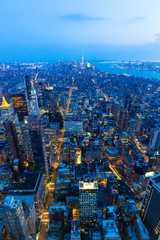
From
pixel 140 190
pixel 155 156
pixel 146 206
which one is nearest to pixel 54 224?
pixel 146 206

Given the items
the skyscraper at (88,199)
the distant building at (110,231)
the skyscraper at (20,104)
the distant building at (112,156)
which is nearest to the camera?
the distant building at (110,231)

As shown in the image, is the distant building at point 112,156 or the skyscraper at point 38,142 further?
the distant building at point 112,156

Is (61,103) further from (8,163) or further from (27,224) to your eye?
(27,224)

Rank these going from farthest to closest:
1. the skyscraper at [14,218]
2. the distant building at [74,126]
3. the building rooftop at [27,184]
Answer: the distant building at [74,126], the building rooftop at [27,184], the skyscraper at [14,218]

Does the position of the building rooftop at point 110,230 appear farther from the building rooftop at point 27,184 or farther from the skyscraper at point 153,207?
the building rooftop at point 27,184

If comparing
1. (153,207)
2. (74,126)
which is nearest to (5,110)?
(74,126)

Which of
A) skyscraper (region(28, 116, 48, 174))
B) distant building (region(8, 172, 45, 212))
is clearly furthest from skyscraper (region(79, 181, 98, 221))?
skyscraper (region(28, 116, 48, 174))

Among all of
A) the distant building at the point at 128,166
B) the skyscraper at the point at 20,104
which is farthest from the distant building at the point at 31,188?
the skyscraper at the point at 20,104
